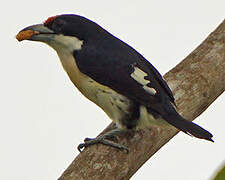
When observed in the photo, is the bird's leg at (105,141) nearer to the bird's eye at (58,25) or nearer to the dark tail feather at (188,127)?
the dark tail feather at (188,127)

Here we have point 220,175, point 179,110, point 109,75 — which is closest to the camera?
point 220,175

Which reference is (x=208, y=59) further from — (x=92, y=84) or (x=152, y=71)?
Result: (x=92, y=84)

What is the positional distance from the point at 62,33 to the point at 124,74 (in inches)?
19.1

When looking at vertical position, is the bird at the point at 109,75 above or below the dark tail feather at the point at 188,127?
above

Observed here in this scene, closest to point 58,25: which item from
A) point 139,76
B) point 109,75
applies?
point 109,75

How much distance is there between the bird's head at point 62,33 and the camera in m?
2.96

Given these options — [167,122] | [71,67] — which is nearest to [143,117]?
[167,122]

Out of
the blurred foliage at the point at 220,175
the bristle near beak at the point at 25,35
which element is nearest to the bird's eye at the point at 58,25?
the bristle near beak at the point at 25,35

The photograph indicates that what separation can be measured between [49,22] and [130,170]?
42.1 inches

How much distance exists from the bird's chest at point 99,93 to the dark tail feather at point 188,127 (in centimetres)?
30

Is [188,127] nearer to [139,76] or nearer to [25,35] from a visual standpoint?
[139,76]

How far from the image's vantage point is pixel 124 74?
2.84m

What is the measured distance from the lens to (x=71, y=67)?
2.98m

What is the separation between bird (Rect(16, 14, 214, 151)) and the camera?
282cm
